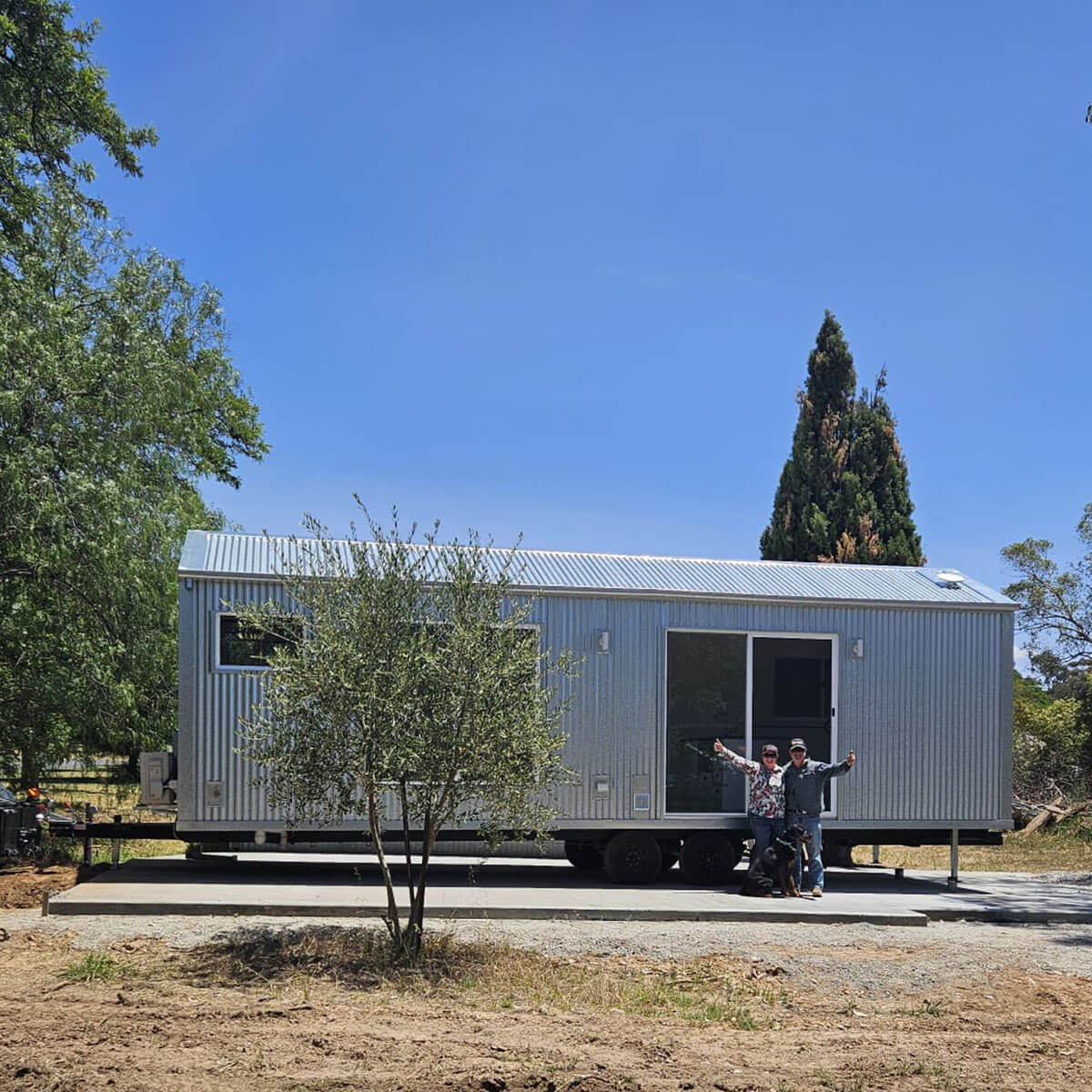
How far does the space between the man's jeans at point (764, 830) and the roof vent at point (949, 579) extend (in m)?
3.30

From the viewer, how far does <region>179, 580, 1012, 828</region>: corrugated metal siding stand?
11344 mm

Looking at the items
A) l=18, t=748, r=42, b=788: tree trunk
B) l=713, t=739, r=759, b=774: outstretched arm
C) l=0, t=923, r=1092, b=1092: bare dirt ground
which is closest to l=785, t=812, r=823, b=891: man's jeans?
l=713, t=739, r=759, b=774: outstretched arm

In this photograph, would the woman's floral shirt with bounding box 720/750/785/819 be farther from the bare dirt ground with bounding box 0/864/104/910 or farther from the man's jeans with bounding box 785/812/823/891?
the bare dirt ground with bounding box 0/864/104/910

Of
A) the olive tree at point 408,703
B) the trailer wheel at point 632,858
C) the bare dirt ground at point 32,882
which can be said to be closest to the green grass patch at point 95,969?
the olive tree at point 408,703

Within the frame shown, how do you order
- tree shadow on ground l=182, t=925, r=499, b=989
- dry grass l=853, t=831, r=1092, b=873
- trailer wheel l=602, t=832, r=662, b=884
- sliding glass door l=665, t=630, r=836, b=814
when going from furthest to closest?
dry grass l=853, t=831, r=1092, b=873 → sliding glass door l=665, t=630, r=836, b=814 → trailer wheel l=602, t=832, r=662, b=884 → tree shadow on ground l=182, t=925, r=499, b=989

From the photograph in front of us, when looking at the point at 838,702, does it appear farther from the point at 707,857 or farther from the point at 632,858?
the point at 632,858

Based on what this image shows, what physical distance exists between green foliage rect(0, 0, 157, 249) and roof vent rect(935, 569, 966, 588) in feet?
39.2

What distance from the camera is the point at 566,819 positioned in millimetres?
11977

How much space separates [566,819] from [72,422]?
260 inches

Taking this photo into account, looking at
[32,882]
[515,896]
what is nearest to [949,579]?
[515,896]

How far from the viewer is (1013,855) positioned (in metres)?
18.8

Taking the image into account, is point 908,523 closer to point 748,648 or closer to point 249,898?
point 748,648

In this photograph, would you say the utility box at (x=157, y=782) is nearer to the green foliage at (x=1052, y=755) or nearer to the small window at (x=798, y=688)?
the small window at (x=798, y=688)

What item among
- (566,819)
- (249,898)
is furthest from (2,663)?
(566,819)
